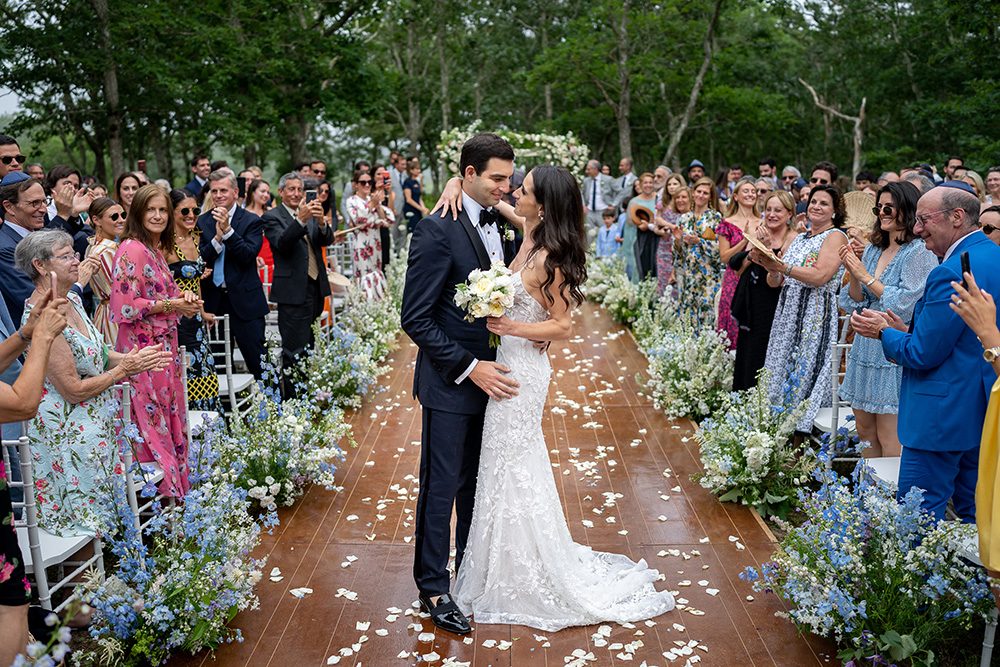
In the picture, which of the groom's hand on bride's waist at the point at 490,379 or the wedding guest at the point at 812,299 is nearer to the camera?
the groom's hand on bride's waist at the point at 490,379

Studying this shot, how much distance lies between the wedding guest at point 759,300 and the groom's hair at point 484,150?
330 cm

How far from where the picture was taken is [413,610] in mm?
4016

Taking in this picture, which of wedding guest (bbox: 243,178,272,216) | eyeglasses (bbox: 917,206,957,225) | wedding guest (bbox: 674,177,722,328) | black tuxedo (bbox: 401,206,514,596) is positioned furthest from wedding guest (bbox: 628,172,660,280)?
black tuxedo (bbox: 401,206,514,596)

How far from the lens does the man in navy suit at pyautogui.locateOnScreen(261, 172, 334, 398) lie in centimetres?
712

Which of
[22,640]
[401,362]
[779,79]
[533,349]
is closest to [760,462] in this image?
[533,349]

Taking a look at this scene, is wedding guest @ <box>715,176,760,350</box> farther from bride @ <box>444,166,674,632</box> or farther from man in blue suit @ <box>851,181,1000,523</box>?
bride @ <box>444,166,674,632</box>

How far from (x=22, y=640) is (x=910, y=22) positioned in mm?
28951

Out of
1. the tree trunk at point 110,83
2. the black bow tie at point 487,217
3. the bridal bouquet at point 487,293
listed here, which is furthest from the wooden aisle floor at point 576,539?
the tree trunk at point 110,83

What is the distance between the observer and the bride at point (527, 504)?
148 inches

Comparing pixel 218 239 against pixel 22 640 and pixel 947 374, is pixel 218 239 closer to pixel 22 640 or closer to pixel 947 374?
pixel 22 640

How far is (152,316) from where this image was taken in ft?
16.4

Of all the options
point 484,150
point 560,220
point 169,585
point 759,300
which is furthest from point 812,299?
point 169,585

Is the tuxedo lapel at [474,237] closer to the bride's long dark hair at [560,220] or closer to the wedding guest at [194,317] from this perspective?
the bride's long dark hair at [560,220]

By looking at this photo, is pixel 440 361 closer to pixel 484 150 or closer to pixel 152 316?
pixel 484 150
